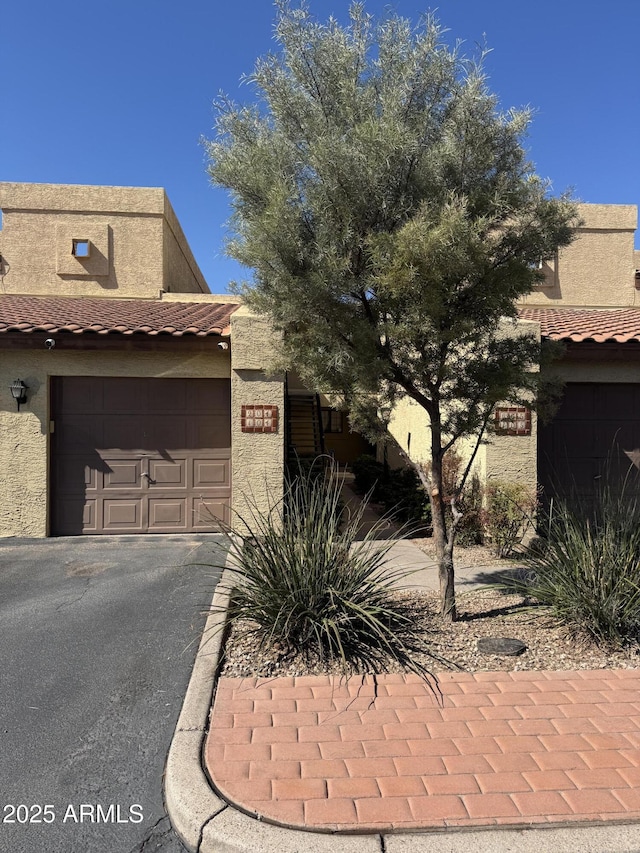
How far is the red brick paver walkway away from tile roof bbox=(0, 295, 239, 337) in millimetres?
5811

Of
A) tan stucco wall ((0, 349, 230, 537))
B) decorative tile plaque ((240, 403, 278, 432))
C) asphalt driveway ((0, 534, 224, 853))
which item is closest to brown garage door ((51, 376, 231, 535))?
tan stucco wall ((0, 349, 230, 537))

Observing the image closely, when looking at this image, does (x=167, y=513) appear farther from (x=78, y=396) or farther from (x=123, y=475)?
(x=78, y=396)

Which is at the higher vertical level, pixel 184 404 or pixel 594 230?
pixel 594 230

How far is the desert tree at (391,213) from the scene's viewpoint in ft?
13.6

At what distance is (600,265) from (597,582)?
477 inches

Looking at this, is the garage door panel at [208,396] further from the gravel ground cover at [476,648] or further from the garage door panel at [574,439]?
the garage door panel at [574,439]

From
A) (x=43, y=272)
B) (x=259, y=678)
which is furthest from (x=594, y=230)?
(x=259, y=678)

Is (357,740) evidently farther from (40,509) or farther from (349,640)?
(40,509)

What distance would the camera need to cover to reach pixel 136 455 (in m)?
8.70

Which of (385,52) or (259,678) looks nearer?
(259,678)

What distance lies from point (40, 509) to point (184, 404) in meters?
2.63

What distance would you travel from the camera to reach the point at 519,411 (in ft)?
26.5

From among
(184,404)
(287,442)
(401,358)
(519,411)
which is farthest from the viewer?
(287,442)

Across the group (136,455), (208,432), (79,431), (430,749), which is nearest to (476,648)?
(430,749)
